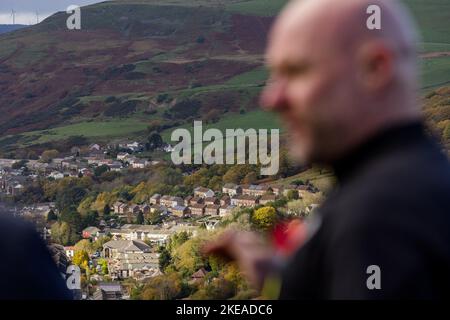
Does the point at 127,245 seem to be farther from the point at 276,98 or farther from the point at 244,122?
the point at 276,98

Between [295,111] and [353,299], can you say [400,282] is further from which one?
[295,111]

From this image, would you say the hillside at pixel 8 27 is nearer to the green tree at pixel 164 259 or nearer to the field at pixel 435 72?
the field at pixel 435 72

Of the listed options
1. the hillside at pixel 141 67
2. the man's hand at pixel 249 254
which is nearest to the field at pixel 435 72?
the hillside at pixel 141 67

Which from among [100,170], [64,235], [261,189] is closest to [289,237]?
[64,235]

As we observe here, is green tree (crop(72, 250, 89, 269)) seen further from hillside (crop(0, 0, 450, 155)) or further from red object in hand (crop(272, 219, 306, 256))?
red object in hand (crop(272, 219, 306, 256))

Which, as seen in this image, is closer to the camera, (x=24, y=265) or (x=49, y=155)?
(x=24, y=265)

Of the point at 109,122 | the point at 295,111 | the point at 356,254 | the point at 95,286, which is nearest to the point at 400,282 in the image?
the point at 356,254

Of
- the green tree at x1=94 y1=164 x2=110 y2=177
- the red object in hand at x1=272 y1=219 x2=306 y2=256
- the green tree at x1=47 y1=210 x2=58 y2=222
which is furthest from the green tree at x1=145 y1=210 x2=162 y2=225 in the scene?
the red object in hand at x1=272 y1=219 x2=306 y2=256
